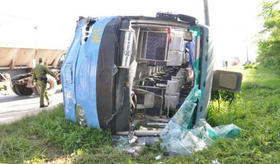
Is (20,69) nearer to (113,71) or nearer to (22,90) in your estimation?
(22,90)

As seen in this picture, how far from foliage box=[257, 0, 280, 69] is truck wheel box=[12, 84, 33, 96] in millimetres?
9139

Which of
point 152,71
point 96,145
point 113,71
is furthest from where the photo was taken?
point 152,71

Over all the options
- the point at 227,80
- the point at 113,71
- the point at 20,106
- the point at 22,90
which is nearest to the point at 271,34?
the point at 227,80

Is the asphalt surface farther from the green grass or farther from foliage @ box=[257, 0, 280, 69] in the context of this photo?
foliage @ box=[257, 0, 280, 69]

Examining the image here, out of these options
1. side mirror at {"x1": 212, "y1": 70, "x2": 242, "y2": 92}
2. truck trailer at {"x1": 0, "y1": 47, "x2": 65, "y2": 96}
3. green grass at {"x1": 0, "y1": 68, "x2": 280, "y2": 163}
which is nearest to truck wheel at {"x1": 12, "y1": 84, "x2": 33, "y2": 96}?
truck trailer at {"x1": 0, "y1": 47, "x2": 65, "y2": 96}

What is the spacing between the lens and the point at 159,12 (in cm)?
428

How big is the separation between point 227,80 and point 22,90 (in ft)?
25.9

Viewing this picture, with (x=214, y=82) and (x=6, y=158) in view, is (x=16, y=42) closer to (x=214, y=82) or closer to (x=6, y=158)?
(x=6, y=158)

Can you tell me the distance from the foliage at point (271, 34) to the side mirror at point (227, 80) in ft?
10.0

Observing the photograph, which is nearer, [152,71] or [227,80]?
[227,80]

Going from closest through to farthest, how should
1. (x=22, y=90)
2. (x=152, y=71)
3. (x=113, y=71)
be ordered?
(x=113, y=71) → (x=152, y=71) → (x=22, y=90)

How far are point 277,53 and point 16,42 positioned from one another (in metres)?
9.53

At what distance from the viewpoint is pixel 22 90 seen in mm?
9266

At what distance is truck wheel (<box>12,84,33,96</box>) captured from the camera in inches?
358
